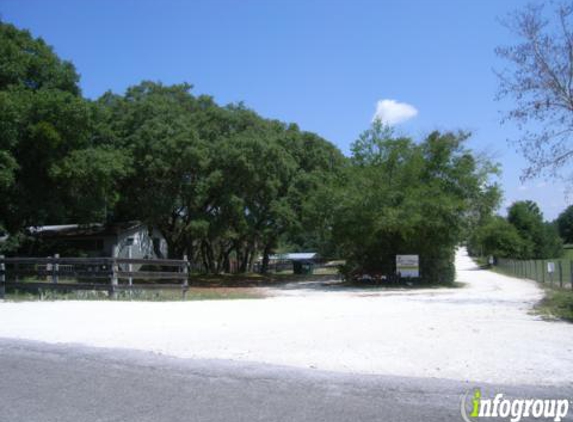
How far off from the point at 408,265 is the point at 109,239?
21.4 m

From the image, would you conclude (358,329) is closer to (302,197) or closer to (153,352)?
(153,352)

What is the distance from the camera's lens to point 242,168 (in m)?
32.2

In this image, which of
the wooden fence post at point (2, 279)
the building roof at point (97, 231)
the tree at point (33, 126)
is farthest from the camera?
the building roof at point (97, 231)

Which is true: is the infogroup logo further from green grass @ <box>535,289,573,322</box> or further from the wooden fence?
the wooden fence

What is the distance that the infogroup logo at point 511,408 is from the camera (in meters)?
5.39

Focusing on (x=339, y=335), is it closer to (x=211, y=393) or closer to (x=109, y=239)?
(x=211, y=393)

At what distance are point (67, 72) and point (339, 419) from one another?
1011 inches

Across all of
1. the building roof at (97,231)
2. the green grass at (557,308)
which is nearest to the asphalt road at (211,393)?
the green grass at (557,308)

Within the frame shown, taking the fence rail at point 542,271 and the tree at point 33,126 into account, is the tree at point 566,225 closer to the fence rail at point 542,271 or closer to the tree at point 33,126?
the fence rail at point 542,271

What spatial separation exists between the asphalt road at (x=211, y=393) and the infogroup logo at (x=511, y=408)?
144 millimetres

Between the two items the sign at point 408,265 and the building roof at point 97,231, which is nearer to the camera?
the sign at point 408,265

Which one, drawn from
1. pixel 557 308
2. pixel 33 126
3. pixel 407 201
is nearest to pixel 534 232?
pixel 407 201

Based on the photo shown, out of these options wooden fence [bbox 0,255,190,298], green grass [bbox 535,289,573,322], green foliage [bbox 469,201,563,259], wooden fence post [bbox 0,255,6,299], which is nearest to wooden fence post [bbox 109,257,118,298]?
wooden fence [bbox 0,255,190,298]

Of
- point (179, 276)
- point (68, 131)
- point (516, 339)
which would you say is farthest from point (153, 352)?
point (68, 131)
